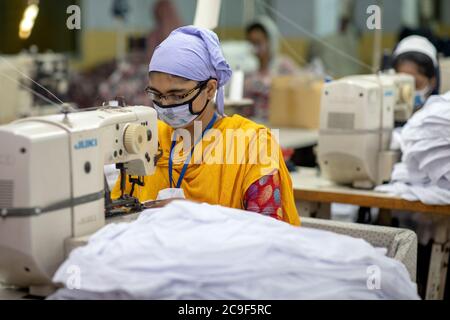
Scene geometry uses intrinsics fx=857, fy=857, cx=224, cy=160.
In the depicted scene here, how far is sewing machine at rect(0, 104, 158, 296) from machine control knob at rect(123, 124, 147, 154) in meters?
0.08

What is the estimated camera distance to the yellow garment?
Answer: 8.55 ft

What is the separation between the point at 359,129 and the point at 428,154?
374 millimetres

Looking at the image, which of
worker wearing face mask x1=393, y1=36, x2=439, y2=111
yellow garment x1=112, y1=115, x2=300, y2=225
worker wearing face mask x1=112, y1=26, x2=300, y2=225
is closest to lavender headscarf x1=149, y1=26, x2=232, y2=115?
worker wearing face mask x1=112, y1=26, x2=300, y2=225

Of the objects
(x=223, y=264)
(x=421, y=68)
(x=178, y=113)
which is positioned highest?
(x=421, y=68)

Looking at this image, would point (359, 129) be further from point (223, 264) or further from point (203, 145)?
point (223, 264)

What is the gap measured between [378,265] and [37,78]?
421 centimetres

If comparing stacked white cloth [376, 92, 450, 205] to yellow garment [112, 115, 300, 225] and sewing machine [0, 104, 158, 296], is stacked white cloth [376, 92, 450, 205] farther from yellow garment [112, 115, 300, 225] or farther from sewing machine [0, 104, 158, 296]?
sewing machine [0, 104, 158, 296]

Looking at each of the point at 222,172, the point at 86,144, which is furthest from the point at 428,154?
the point at 86,144

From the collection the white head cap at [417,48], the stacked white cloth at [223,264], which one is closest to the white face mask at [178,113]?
the stacked white cloth at [223,264]

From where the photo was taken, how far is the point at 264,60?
732 cm

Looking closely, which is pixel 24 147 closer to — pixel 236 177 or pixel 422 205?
pixel 236 177

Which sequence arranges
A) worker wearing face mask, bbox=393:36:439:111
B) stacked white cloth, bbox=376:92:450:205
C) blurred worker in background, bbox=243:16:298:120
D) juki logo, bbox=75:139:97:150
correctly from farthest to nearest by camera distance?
blurred worker in background, bbox=243:16:298:120 → worker wearing face mask, bbox=393:36:439:111 → stacked white cloth, bbox=376:92:450:205 → juki logo, bbox=75:139:97:150

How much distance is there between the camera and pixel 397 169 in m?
3.64

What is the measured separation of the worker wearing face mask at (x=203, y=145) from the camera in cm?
255
